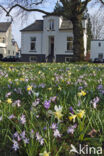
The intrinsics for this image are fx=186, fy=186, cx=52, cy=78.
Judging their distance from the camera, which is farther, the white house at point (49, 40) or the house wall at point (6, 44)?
the house wall at point (6, 44)

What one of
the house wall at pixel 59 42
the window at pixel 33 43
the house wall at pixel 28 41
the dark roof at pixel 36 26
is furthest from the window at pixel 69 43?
the window at pixel 33 43

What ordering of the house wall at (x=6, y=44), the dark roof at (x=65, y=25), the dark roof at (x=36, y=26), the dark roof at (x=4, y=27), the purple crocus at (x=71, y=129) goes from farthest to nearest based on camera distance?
the dark roof at (x=4, y=27), the house wall at (x=6, y=44), the dark roof at (x=36, y=26), the dark roof at (x=65, y=25), the purple crocus at (x=71, y=129)

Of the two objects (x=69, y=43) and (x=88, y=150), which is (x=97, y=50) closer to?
(x=69, y=43)

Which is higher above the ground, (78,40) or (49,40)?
(49,40)

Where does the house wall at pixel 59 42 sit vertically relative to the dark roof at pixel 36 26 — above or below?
below

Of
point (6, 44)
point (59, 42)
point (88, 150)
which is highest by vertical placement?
point (6, 44)

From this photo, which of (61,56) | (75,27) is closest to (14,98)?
(75,27)

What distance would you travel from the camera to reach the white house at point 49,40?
1303 inches

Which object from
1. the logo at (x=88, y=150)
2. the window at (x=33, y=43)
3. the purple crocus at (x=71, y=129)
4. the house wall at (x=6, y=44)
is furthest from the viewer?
the house wall at (x=6, y=44)

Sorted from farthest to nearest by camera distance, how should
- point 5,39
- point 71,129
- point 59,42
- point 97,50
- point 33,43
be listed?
point 5,39
point 97,50
point 33,43
point 59,42
point 71,129

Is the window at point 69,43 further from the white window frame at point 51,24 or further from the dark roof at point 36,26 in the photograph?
the dark roof at point 36,26

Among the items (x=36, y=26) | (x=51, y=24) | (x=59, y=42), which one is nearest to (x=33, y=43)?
(x=36, y=26)

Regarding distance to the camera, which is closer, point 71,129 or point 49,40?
point 71,129

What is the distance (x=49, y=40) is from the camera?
34594mm
